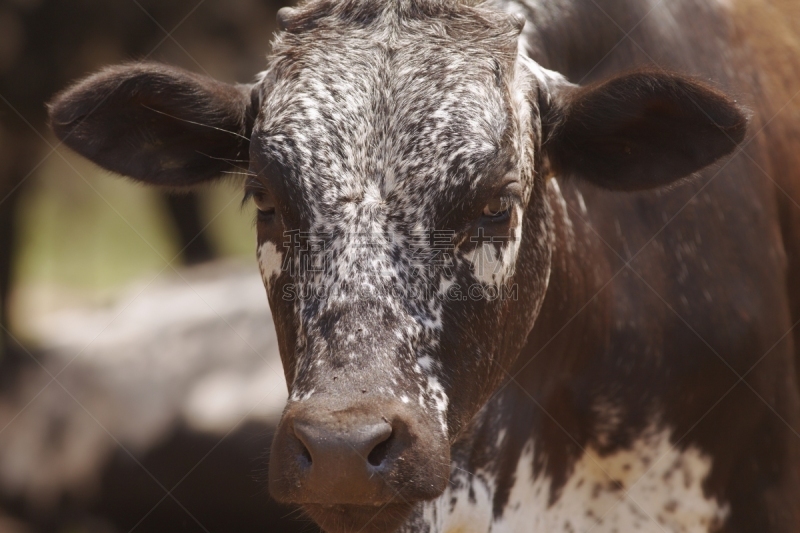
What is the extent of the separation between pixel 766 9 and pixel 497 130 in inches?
84.7

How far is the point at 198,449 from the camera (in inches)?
239

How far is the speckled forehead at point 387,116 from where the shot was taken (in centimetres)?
273

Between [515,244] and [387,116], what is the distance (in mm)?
517

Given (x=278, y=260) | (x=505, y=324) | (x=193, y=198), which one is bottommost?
(x=193, y=198)

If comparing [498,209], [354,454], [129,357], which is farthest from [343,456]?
[129,357]

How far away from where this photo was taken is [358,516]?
252cm

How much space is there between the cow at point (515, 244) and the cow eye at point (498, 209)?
0.01 meters

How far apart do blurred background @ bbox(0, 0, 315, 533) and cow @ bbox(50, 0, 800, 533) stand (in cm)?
197

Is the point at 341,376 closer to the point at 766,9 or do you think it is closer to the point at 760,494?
the point at 760,494

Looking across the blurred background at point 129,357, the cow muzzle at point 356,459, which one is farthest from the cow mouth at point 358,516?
the blurred background at point 129,357

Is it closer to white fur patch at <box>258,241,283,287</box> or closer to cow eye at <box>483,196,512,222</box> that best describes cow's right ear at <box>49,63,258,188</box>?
white fur patch at <box>258,241,283,287</box>

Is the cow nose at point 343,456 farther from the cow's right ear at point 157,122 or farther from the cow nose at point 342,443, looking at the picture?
the cow's right ear at point 157,122

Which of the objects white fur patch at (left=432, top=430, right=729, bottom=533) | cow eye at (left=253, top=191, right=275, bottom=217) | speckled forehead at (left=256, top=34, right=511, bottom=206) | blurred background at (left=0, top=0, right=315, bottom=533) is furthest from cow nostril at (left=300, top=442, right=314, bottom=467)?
blurred background at (left=0, top=0, right=315, bottom=533)

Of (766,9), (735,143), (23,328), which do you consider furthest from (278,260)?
(23,328)
